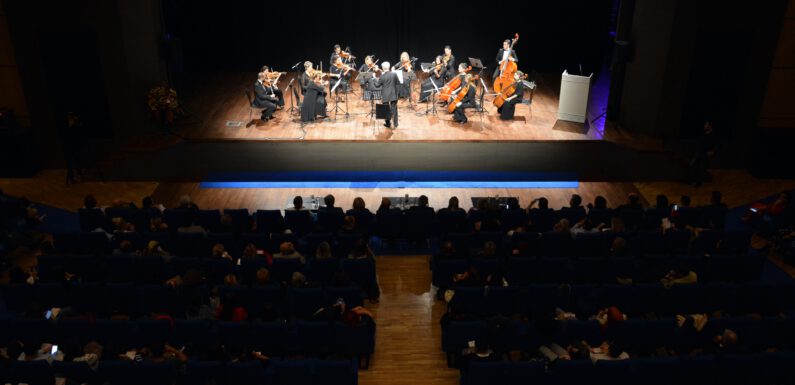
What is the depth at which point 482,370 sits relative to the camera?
638 centimetres

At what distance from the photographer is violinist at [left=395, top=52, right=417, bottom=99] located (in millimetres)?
13094

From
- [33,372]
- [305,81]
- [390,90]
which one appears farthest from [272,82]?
[33,372]

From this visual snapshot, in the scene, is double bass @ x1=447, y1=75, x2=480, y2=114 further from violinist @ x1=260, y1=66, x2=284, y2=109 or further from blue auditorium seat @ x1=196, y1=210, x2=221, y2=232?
blue auditorium seat @ x1=196, y1=210, x2=221, y2=232

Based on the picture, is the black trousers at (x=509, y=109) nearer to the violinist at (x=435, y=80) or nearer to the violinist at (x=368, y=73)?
the violinist at (x=435, y=80)

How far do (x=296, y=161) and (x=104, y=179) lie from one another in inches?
124

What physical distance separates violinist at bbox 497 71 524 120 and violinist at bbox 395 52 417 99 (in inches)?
69.9

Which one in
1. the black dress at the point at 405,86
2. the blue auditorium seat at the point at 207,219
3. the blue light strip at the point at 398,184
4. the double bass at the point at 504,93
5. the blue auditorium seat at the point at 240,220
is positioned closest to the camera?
the blue auditorium seat at the point at 207,219

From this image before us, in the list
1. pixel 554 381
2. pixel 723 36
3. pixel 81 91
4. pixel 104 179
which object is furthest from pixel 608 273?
pixel 81 91

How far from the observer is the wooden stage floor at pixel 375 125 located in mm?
12039

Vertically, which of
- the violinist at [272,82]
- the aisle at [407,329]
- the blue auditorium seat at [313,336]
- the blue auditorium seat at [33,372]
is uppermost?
the violinist at [272,82]

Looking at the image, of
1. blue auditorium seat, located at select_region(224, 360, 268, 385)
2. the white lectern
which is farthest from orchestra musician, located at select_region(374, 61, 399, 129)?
blue auditorium seat, located at select_region(224, 360, 268, 385)

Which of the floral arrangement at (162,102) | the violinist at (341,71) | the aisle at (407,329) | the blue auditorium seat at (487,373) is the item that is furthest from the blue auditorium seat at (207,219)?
the violinist at (341,71)

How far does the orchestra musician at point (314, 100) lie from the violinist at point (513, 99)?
3158 millimetres

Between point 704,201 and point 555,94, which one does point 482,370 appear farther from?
point 555,94
